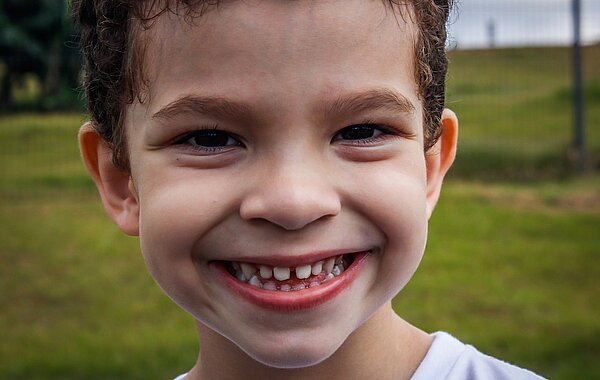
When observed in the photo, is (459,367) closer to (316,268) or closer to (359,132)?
(316,268)

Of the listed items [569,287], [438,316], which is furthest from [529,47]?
[438,316]

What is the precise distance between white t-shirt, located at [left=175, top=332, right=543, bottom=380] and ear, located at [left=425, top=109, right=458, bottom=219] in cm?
30

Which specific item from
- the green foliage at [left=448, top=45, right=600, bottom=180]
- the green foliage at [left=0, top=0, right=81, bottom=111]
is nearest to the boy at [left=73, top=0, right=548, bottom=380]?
the green foliage at [left=448, top=45, right=600, bottom=180]

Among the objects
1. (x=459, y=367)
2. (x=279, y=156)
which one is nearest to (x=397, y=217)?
(x=279, y=156)

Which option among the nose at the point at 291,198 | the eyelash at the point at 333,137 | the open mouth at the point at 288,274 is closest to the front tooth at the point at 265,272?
the open mouth at the point at 288,274

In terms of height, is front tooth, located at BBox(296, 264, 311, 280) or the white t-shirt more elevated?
front tooth, located at BBox(296, 264, 311, 280)

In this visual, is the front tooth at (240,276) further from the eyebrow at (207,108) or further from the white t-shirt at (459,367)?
the white t-shirt at (459,367)

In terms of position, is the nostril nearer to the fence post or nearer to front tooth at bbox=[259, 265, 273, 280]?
front tooth at bbox=[259, 265, 273, 280]

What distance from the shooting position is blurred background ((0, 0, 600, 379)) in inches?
193

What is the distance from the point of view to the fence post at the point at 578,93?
9859 millimetres

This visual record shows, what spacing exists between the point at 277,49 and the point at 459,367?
0.79 m

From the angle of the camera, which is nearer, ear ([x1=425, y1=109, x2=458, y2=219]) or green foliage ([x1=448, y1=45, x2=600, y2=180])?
ear ([x1=425, y1=109, x2=458, y2=219])

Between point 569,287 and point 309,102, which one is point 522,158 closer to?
point 569,287

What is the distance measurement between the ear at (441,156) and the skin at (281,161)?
0.65ft
